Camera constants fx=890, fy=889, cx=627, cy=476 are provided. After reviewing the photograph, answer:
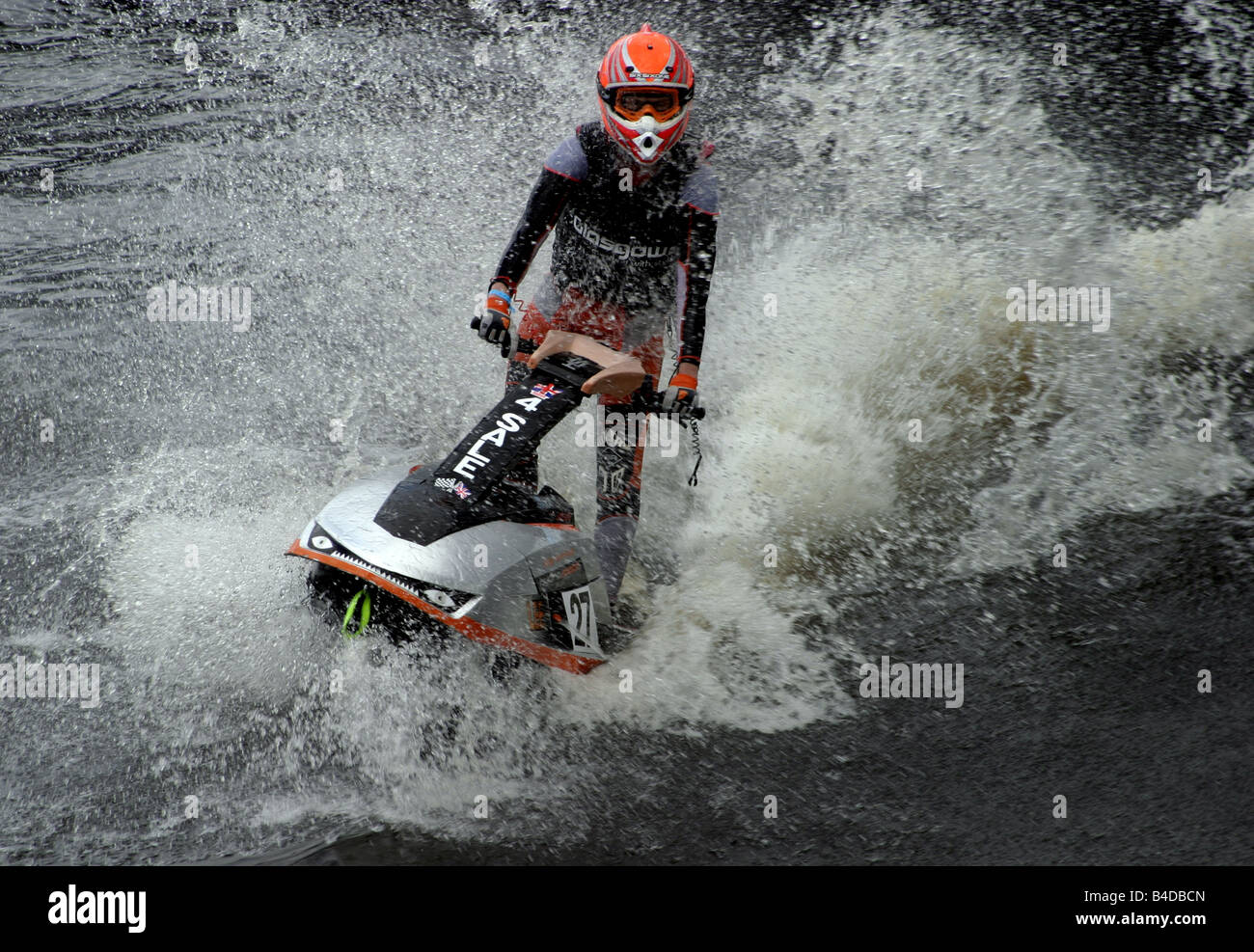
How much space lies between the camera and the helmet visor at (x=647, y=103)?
10.9ft

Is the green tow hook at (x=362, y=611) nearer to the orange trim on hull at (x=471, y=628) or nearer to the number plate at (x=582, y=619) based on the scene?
the orange trim on hull at (x=471, y=628)

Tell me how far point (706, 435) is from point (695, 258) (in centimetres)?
241

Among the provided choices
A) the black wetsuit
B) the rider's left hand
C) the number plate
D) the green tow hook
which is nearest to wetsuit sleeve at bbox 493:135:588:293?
the black wetsuit

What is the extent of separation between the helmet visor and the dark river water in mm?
2325

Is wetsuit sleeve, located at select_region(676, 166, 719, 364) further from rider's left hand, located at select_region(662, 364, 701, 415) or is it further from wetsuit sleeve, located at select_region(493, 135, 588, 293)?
wetsuit sleeve, located at select_region(493, 135, 588, 293)

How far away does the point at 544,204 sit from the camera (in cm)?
365

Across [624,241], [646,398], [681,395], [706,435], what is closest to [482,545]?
[646,398]

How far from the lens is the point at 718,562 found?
5.09 m

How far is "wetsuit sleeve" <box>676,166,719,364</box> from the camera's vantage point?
11.8 ft

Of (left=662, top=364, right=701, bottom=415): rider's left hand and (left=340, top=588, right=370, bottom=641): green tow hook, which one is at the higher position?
(left=662, top=364, right=701, bottom=415): rider's left hand

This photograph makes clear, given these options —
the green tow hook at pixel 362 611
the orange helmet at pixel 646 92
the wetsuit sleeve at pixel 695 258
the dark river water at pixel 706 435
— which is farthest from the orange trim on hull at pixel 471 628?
the orange helmet at pixel 646 92

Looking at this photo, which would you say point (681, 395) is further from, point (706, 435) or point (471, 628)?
point (706, 435)

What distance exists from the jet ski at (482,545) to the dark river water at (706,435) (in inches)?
28.1
